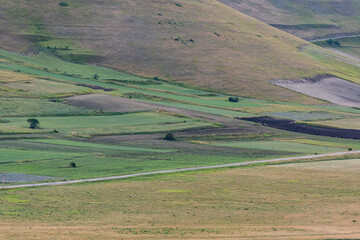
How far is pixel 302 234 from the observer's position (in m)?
48.2

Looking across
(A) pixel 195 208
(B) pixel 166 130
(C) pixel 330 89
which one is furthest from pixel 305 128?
(A) pixel 195 208

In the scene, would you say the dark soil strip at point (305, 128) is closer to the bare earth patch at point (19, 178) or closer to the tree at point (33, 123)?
the tree at point (33, 123)

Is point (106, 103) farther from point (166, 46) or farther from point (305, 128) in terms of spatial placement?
point (166, 46)

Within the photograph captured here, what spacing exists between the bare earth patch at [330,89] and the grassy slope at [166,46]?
4003mm

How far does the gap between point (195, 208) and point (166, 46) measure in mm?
128966

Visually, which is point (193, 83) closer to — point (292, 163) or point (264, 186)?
point (292, 163)

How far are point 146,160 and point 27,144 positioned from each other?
17.4 m

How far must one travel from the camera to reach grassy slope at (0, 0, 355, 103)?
16788 centimetres

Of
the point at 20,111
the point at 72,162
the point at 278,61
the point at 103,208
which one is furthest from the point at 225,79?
the point at 103,208

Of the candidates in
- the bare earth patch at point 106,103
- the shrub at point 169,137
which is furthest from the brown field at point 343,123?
the shrub at point 169,137

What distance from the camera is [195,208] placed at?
190ft

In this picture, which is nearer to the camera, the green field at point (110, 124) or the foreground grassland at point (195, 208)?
Result: the foreground grassland at point (195, 208)

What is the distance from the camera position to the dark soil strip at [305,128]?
114188 millimetres

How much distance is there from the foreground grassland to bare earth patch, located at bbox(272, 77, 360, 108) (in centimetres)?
8631
